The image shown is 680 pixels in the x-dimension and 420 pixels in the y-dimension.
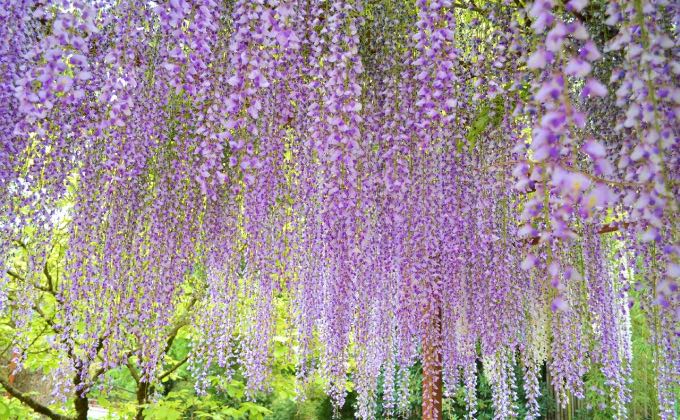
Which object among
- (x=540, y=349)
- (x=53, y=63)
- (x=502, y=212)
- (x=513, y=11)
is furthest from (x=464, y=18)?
(x=540, y=349)

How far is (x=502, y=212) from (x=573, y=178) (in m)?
2.03

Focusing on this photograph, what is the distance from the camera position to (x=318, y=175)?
2.93 meters

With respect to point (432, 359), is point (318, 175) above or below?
above

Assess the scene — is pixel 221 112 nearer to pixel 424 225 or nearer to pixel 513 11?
pixel 424 225

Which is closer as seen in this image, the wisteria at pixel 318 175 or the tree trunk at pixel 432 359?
the wisteria at pixel 318 175

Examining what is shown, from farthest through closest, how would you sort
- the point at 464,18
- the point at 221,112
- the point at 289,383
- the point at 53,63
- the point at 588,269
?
the point at 289,383 → the point at 464,18 → the point at 588,269 → the point at 221,112 → the point at 53,63

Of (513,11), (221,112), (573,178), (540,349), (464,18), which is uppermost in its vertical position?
(464,18)

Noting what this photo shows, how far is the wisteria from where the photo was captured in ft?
7.08

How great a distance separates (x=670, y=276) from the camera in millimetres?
1143

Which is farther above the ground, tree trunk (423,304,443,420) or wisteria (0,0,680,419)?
wisteria (0,0,680,419)

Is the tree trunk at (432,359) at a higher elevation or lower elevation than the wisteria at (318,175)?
lower

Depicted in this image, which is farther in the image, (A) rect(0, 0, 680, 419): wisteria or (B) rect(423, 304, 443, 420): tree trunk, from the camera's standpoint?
(B) rect(423, 304, 443, 420): tree trunk

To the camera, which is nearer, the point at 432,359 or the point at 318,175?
the point at 318,175

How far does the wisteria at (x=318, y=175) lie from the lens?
85.0 inches
